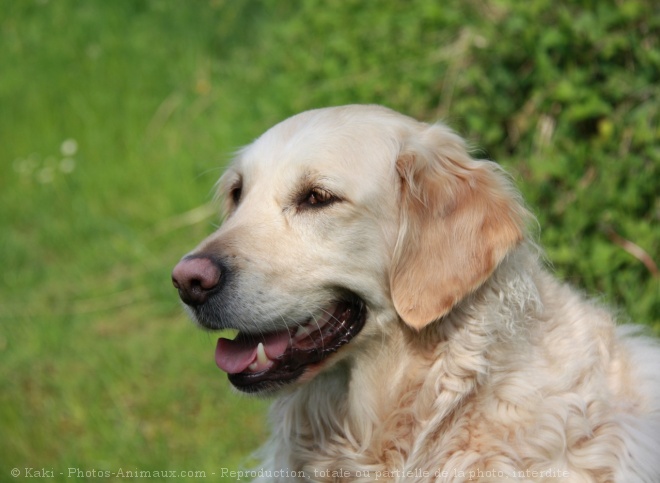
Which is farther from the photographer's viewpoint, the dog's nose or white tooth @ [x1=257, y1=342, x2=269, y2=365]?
white tooth @ [x1=257, y1=342, x2=269, y2=365]

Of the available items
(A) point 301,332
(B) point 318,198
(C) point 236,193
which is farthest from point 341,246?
(C) point 236,193

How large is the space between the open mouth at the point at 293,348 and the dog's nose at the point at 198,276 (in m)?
0.26

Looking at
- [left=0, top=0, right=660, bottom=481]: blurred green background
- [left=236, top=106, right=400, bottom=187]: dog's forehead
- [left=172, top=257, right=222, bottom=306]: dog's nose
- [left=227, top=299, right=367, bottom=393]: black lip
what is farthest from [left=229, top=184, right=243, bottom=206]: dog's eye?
[left=0, top=0, right=660, bottom=481]: blurred green background

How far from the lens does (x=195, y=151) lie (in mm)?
7598

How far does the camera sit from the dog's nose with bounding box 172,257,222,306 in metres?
2.79

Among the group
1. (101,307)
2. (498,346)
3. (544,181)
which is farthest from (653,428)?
(101,307)

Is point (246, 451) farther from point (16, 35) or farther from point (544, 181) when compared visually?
point (16, 35)

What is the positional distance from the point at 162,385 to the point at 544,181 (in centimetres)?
254

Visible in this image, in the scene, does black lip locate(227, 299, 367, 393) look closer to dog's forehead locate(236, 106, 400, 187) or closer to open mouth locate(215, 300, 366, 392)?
open mouth locate(215, 300, 366, 392)

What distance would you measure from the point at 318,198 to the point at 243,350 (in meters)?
0.59

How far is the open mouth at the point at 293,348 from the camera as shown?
2895 mm

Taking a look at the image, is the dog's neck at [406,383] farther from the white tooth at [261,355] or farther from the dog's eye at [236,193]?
the dog's eye at [236,193]

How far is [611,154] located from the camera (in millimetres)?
4633

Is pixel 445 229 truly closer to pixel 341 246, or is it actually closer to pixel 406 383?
pixel 341 246
